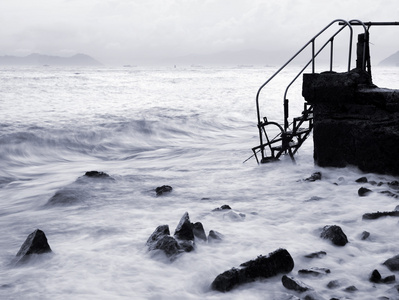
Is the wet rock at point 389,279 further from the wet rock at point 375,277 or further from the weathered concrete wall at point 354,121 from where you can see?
the weathered concrete wall at point 354,121

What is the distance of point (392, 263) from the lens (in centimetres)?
331

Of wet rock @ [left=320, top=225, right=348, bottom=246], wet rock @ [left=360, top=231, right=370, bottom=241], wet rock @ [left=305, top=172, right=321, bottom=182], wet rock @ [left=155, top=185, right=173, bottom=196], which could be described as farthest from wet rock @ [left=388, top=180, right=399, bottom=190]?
wet rock @ [left=155, top=185, right=173, bottom=196]

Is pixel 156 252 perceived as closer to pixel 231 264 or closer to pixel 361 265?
pixel 231 264

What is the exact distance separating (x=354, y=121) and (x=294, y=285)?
3622mm

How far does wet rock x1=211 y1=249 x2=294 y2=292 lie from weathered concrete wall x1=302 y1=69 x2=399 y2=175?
3.18 metres

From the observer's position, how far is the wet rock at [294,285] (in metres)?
3.01

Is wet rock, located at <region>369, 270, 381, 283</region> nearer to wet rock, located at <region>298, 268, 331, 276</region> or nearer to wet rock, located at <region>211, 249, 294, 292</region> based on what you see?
wet rock, located at <region>298, 268, 331, 276</region>

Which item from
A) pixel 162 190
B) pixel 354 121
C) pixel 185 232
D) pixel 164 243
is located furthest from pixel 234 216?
pixel 354 121

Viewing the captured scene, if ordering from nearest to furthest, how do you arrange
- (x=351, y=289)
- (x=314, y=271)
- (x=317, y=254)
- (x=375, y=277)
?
(x=351, y=289), (x=375, y=277), (x=314, y=271), (x=317, y=254)

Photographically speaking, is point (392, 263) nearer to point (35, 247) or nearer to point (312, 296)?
point (312, 296)

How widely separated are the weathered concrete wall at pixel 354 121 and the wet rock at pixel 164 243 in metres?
3.32

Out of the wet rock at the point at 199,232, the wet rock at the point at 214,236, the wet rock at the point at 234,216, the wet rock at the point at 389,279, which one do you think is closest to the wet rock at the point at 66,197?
the wet rock at the point at 234,216

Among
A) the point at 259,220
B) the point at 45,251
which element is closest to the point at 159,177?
the point at 259,220

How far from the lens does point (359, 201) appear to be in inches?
202
